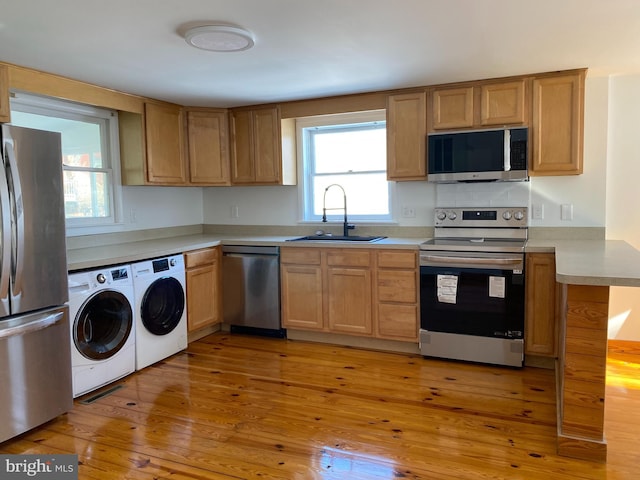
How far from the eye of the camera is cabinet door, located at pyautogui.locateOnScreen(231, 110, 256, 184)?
460 centimetres

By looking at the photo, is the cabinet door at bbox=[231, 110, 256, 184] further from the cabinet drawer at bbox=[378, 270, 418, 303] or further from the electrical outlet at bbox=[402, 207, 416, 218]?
the cabinet drawer at bbox=[378, 270, 418, 303]

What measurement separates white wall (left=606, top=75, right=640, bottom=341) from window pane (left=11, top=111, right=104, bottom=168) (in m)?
4.18

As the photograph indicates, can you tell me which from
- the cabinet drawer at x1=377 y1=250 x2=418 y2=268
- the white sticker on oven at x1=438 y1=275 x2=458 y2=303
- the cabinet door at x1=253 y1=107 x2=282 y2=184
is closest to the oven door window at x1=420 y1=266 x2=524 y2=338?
the white sticker on oven at x1=438 y1=275 x2=458 y2=303

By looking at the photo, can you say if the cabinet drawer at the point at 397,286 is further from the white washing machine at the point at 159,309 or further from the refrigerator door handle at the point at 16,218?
the refrigerator door handle at the point at 16,218

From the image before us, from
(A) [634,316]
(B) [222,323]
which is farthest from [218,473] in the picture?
(A) [634,316]

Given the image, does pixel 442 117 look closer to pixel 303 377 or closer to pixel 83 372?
pixel 303 377

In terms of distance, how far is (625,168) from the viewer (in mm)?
3723

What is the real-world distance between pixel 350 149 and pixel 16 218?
2.91m

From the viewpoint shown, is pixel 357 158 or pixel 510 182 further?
pixel 357 158

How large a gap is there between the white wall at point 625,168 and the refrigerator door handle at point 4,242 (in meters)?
4.09

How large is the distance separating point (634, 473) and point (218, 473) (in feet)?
6.23

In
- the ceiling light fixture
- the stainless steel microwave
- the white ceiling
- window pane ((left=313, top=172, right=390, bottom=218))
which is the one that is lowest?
window pane ((left=313, top=172, right=390, bottom=218))

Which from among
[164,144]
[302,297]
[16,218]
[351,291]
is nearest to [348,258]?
[351,291]

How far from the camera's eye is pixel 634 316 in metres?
3.84
